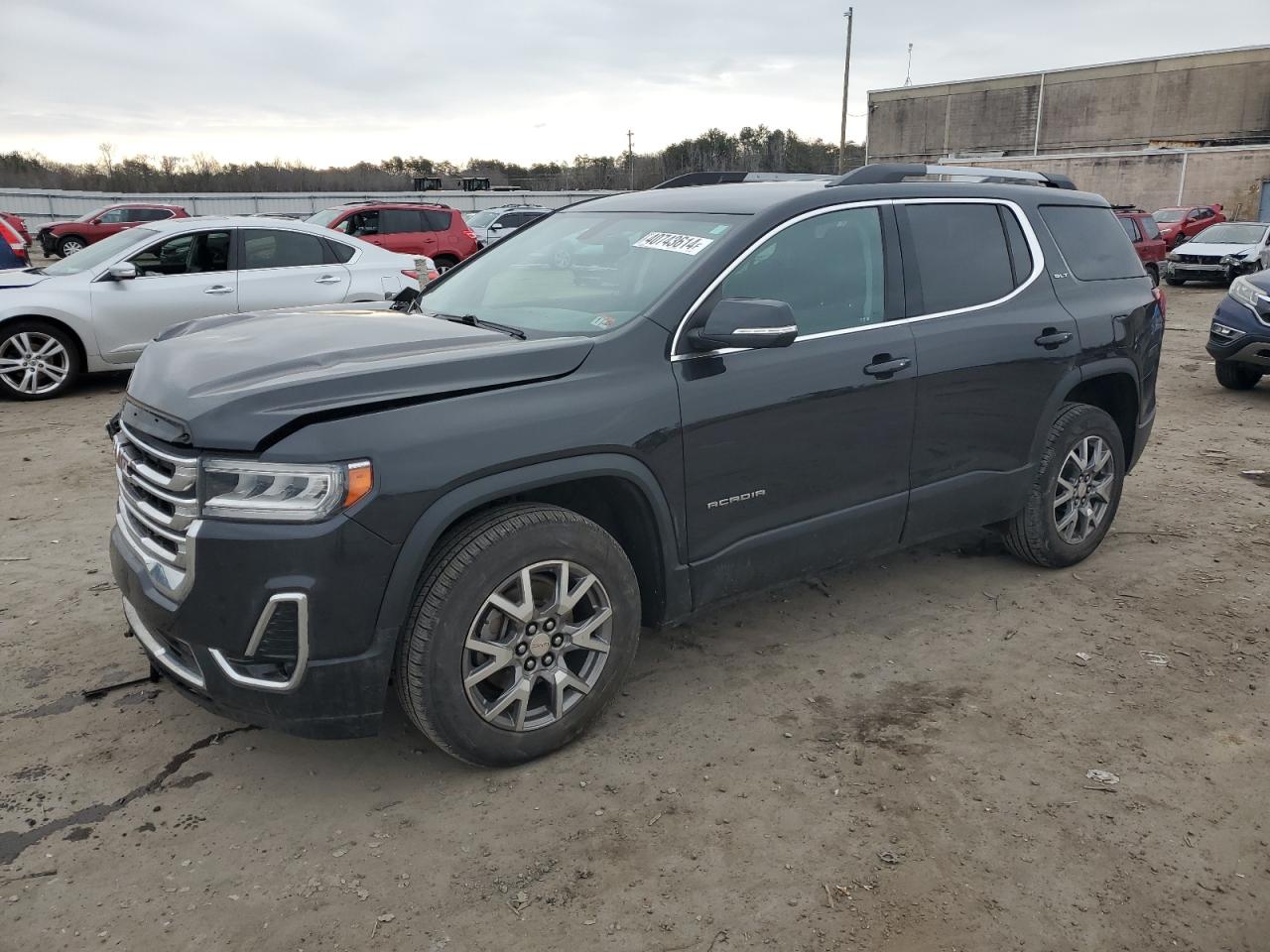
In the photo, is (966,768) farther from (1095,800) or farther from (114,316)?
(114,316)

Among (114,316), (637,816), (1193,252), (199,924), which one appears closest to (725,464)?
(637,816)

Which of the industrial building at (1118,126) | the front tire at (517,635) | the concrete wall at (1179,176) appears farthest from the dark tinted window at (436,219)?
the industrial building at (1118,126)

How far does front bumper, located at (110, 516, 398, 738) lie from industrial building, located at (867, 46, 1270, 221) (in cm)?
4584

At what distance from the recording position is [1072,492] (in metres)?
4.71

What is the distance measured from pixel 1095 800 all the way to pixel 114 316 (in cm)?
868

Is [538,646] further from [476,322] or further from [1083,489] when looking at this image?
[1083,489]

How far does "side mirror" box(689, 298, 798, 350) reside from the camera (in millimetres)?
3139

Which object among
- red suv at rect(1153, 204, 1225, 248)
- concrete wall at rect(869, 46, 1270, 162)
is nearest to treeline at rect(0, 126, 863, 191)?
concrete wall at rect(869, 46, 1270, 162)

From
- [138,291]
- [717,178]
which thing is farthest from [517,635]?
[138,291]

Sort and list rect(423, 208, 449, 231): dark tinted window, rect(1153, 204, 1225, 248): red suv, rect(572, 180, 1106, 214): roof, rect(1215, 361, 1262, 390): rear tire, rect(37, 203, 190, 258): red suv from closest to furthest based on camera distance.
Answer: rect(572, 180, 1106, 214): roof
rect(1215, 361, 1262, 390): rear tire
rect(423, 208, 449, 231): dark tinted window
rect(1153, 204, 1225, 248): red suv
rect(37, 203, 190, 258): red suv

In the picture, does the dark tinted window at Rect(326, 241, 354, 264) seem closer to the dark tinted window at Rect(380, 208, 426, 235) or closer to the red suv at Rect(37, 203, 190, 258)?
the dark tinted window at Rect(380, 208, 426, 235)

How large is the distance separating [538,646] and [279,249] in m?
7.43

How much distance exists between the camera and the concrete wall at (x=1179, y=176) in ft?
130

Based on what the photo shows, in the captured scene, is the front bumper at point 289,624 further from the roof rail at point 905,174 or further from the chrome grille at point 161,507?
the roof rail at point 905,174
